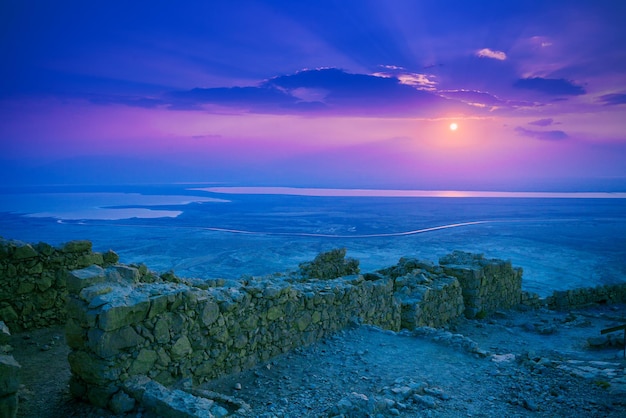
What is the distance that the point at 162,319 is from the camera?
197 inches

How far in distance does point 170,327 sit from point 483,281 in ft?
33.9

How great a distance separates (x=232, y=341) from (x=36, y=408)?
2.31m

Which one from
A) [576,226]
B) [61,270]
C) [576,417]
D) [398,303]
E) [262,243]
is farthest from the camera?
[576,226]

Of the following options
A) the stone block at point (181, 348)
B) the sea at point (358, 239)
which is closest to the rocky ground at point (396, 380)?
the stone block at point (181, 348)

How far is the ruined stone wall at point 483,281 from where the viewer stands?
1234 centimetres

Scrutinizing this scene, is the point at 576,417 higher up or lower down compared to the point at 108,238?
higher up

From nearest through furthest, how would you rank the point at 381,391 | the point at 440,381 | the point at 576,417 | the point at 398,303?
the point at 576,417 < the point at 381,391 < the point at 440,381 < the point at 398,303

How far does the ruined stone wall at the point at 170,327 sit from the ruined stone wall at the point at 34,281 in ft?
8.79

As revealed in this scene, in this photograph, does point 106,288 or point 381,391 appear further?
point 381,391

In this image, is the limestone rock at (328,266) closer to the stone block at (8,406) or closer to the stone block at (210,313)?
the stone block at (210,313)

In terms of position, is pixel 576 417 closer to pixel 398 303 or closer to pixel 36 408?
pixel 398 303

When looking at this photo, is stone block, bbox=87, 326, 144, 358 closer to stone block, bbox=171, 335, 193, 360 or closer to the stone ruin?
the stone ruin

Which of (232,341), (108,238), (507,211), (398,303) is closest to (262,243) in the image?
(108,238)

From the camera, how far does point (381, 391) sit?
550 cm
